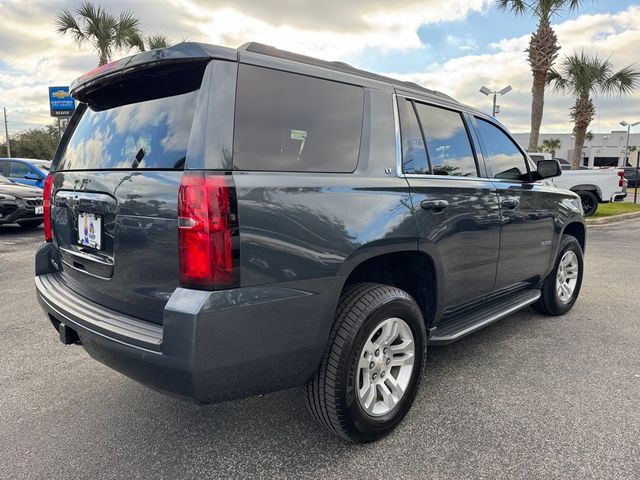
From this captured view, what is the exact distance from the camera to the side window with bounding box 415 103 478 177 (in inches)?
117

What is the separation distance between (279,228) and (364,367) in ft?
2.94

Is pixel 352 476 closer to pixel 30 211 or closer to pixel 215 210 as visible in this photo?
pixel 215 210

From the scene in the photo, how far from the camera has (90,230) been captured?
235 centimetres

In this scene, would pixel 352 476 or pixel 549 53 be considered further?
pixel 549 53

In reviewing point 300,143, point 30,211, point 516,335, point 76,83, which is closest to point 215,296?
point 300,143

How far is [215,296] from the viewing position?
72.5 inches

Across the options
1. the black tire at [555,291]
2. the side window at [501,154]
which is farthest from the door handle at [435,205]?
the black tire at [555,291]

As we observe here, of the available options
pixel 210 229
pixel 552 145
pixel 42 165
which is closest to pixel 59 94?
pixel 42 165

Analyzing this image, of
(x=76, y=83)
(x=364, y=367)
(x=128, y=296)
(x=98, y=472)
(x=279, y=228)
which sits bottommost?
(x=98, y=472)

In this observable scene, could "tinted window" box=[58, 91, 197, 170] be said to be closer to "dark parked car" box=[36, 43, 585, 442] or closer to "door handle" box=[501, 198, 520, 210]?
"dark parked car" box=[36, 43, 585, 442]

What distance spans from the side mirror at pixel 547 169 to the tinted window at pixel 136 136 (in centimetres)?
293

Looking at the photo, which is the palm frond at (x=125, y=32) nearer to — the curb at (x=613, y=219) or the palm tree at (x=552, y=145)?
the curb at (x=613, y=219)

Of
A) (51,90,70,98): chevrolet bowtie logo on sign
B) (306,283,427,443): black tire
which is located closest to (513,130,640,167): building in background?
(51,90,70,98): chevrolet bowtie logo on sign

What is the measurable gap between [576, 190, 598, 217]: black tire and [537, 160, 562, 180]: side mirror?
10845mm
